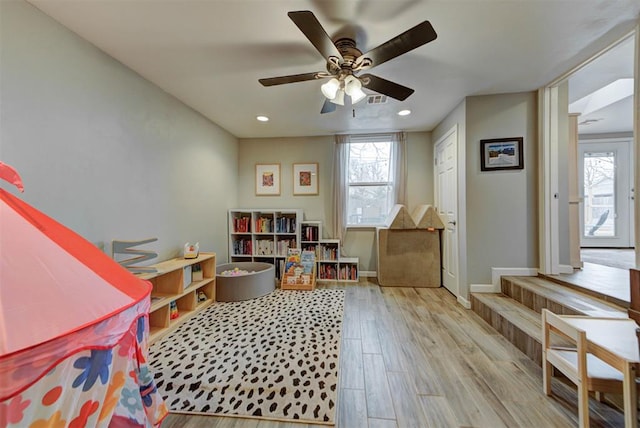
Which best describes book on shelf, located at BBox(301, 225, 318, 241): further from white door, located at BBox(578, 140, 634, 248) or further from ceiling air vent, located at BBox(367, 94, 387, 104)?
white door, located at BBox(578, 140, 634, 248)

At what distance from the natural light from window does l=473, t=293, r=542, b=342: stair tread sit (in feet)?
6.12

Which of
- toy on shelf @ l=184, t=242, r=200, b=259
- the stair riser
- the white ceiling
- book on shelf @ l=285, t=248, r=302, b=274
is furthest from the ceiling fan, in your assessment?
book on shelf @ l=285, t=248, r=302, b=274

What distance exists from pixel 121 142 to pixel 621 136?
7803mm

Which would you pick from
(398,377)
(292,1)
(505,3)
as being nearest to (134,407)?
(398,377)

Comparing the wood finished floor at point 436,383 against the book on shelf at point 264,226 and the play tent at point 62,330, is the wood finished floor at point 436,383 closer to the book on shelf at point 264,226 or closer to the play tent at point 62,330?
the play tent at point 62,330

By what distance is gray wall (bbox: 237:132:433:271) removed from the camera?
3.95 meters

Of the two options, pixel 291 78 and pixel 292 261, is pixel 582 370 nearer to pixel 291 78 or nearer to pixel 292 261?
pixel 291 78

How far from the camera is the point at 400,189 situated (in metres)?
3.88

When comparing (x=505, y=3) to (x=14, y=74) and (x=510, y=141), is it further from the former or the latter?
(x=14, y=74)

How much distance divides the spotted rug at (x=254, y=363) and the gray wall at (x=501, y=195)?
180cm

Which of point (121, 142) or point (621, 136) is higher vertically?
point (621, 136)

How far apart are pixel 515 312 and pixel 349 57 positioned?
8.67 feet

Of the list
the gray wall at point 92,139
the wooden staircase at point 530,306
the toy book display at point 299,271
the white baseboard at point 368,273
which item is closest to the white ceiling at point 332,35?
the gray wall at point 92,139

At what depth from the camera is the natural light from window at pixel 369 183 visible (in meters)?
4.05
